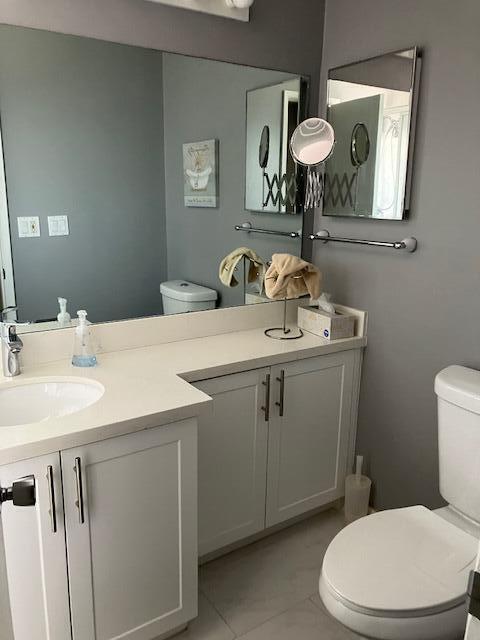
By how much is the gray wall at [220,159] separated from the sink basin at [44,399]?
23.9 inches

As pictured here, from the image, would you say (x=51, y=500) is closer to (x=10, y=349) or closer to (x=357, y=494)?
(x=10, y=349)

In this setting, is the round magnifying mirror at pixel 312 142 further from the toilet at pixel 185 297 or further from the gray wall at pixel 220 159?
the toilet at pixel 185 297

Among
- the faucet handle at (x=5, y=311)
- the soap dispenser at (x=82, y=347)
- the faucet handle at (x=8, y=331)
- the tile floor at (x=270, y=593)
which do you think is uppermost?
the faucet handle at (x=5, y=311)

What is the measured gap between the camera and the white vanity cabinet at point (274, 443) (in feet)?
6.39

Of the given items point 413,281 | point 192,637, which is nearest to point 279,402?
point 413,281

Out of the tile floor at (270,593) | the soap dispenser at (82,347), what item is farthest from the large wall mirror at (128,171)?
the tile floor at (270,593)

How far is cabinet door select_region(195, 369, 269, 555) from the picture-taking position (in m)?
1.92

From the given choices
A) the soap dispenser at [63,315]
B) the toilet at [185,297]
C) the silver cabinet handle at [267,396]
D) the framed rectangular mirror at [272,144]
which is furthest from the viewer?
the framed rectangular mirror at [272,144]

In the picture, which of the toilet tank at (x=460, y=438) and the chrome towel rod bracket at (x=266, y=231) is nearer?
the toilet tank at (x=460, y=438)

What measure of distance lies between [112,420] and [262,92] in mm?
1509

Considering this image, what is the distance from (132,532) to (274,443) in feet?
2.40

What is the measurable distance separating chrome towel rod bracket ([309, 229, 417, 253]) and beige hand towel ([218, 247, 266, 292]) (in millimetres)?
292

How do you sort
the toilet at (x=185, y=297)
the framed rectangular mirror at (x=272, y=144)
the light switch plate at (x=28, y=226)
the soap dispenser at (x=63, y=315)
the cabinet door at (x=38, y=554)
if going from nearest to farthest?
the cabinet door at (x=38, y=554) → the light switch plate at (x=28, y=226) → the soap dispenser at (x=63, y=315) → the toilet at (x=185, y=297) → the framed rectangular mirror at (x=272, y=144)

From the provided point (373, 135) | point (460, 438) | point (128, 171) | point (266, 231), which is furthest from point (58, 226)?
point (460, 438)
